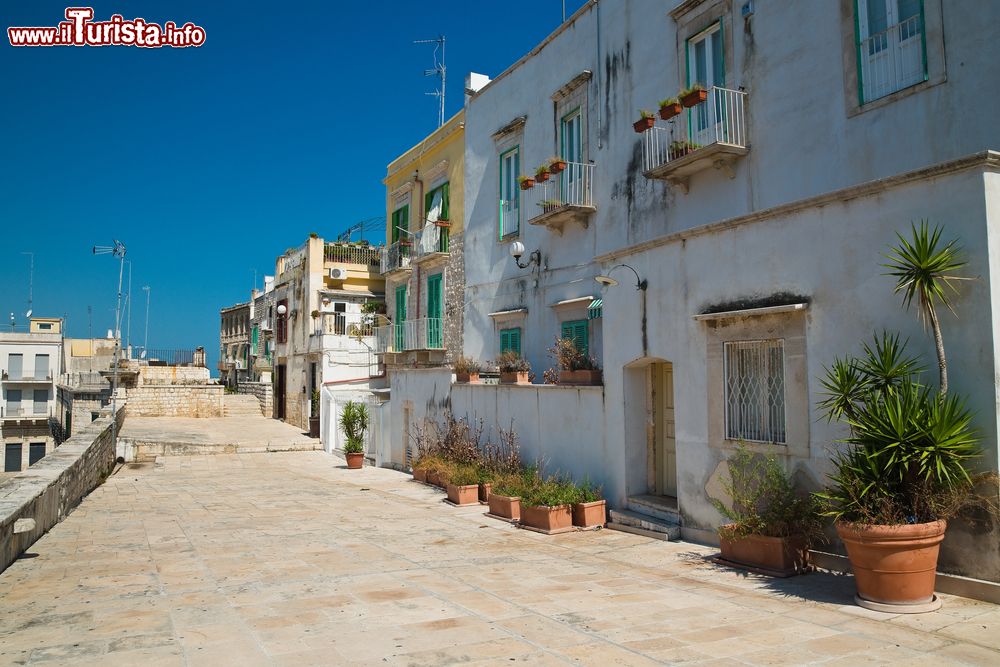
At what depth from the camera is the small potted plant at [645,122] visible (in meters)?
11.9

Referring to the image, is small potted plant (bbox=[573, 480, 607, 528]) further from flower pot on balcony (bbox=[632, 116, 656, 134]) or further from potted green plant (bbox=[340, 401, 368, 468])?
potted green plant (bbox=[340, 401, 368, 468])

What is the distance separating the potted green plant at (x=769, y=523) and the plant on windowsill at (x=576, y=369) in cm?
376

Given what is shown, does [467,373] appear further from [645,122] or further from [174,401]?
[174,401]

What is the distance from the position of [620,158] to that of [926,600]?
9.60 m

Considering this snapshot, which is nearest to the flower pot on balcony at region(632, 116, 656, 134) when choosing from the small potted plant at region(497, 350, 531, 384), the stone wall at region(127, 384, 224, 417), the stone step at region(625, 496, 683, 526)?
the small potted plant at region(497, 350, 531, 384)

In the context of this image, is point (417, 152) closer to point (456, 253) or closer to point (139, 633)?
point (456, 253)

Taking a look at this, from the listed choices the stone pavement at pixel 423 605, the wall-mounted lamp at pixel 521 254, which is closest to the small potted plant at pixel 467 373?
the wall-mounted lamp at pixel 521 254

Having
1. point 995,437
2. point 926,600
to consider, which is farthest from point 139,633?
point 995,437

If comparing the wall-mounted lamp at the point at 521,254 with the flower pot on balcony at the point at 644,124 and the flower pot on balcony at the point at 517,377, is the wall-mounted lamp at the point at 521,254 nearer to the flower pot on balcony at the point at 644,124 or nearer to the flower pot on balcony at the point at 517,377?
the flower pot on balcony at the point at 517,377

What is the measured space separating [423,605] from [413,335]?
637 inches

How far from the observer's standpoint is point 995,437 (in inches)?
232

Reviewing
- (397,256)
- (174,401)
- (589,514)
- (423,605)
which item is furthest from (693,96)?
(174,401)

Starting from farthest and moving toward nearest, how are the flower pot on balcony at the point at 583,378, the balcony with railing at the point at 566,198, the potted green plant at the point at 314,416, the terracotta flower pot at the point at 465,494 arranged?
the potted green plant at the point at 314,416 → the balcony with railing at the point at 566,198 → the terracotta flower pot at the point at 465,494 → the flower pot on balcony at the point at 583,378

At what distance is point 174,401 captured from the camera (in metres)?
34.8
